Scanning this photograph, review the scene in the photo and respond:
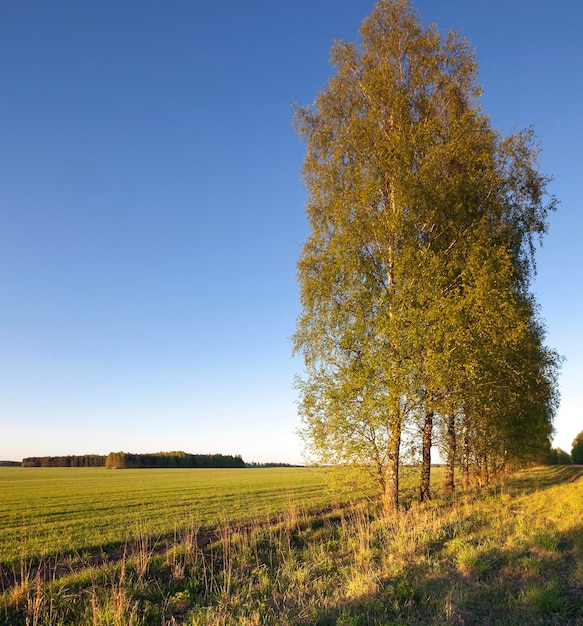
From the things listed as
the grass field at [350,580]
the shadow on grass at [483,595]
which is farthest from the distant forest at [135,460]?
the shadow on grass at [483,595]

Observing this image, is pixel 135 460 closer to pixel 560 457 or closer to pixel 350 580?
pixel 560 457

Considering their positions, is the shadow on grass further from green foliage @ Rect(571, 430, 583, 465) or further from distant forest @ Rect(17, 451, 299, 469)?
distant forest @ Rect(17, 451, 299, 469)

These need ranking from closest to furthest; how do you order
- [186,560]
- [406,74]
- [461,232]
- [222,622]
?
[222,622] < [186,560] < [461,232] < [406,74]

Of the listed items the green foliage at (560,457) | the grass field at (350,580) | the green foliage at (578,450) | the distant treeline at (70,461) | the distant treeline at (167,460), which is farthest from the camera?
the distant treeline at (70,461)

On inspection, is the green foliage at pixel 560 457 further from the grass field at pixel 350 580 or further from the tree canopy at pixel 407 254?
the grass field at pixel 350 580

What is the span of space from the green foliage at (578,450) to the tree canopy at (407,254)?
317ft

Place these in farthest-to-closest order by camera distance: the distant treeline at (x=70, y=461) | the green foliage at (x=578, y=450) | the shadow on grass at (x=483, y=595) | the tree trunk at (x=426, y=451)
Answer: the distant treeline at (x=70, y=461)
the green foliage at (x=578, y=450)
the tree trunk at (x=426, y=451)
the shadow on grass at (x=483, y=595)

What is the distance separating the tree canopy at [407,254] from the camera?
1497cm

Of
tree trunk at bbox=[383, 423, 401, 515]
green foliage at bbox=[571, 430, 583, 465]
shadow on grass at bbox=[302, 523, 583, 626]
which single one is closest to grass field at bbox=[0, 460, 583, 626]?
shadow on grass at bbox=[302, 523, 583, 626]

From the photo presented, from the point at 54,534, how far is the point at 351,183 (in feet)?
58.1

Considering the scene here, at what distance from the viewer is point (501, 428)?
856 inches

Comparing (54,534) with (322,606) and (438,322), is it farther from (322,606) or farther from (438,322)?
(438,322)

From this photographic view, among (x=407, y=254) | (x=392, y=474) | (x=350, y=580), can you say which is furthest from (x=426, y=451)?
(x=350, y=580)

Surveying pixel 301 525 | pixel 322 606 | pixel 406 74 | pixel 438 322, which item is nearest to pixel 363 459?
pixel 301 525
